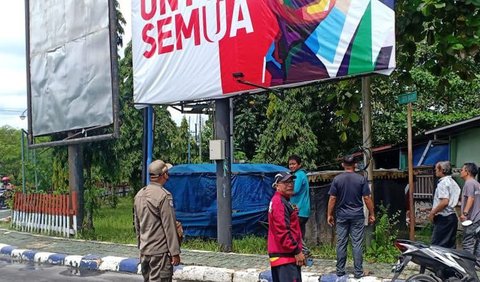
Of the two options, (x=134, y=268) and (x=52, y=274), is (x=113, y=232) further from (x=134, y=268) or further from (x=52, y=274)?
(x=134, y=268)

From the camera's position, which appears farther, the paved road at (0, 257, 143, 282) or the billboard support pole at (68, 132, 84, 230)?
the billboard support pole at (68, 132, 84, 230)

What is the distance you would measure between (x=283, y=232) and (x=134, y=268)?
4.99m

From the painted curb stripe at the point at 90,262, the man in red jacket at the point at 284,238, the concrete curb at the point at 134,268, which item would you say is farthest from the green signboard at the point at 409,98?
the painted curb stripe at the point at 90,262

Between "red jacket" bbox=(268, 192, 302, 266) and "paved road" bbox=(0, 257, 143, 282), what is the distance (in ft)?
13.7

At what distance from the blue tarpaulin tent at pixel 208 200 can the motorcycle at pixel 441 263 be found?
21.7 feet

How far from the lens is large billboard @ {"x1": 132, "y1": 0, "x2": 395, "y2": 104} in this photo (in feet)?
28.2

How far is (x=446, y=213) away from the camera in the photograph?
7746 millimetres

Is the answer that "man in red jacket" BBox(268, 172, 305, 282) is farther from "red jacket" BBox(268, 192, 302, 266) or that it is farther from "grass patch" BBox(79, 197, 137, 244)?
"grass patch" BBox(79, 197, 137, 244)

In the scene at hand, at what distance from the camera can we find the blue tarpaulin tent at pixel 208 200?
12508mm

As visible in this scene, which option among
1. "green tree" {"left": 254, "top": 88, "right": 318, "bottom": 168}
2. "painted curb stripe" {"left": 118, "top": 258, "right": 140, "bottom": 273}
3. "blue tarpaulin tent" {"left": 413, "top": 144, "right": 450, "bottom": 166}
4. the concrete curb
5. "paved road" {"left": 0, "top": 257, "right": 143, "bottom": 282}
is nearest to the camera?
the concrete curb

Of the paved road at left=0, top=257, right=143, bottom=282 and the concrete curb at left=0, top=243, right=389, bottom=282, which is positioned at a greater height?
the concrete curb at left=0, top=243, right=389, bottom=282

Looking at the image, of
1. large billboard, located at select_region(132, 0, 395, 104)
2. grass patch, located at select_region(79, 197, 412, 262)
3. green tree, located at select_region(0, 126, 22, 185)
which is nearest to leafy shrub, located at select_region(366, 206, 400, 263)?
grass patch, located at select_region(79, 197, 412, 262)

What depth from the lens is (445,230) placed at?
25.6ft

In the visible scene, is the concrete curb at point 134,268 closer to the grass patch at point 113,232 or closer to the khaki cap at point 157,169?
the grass patch at point 113,232
